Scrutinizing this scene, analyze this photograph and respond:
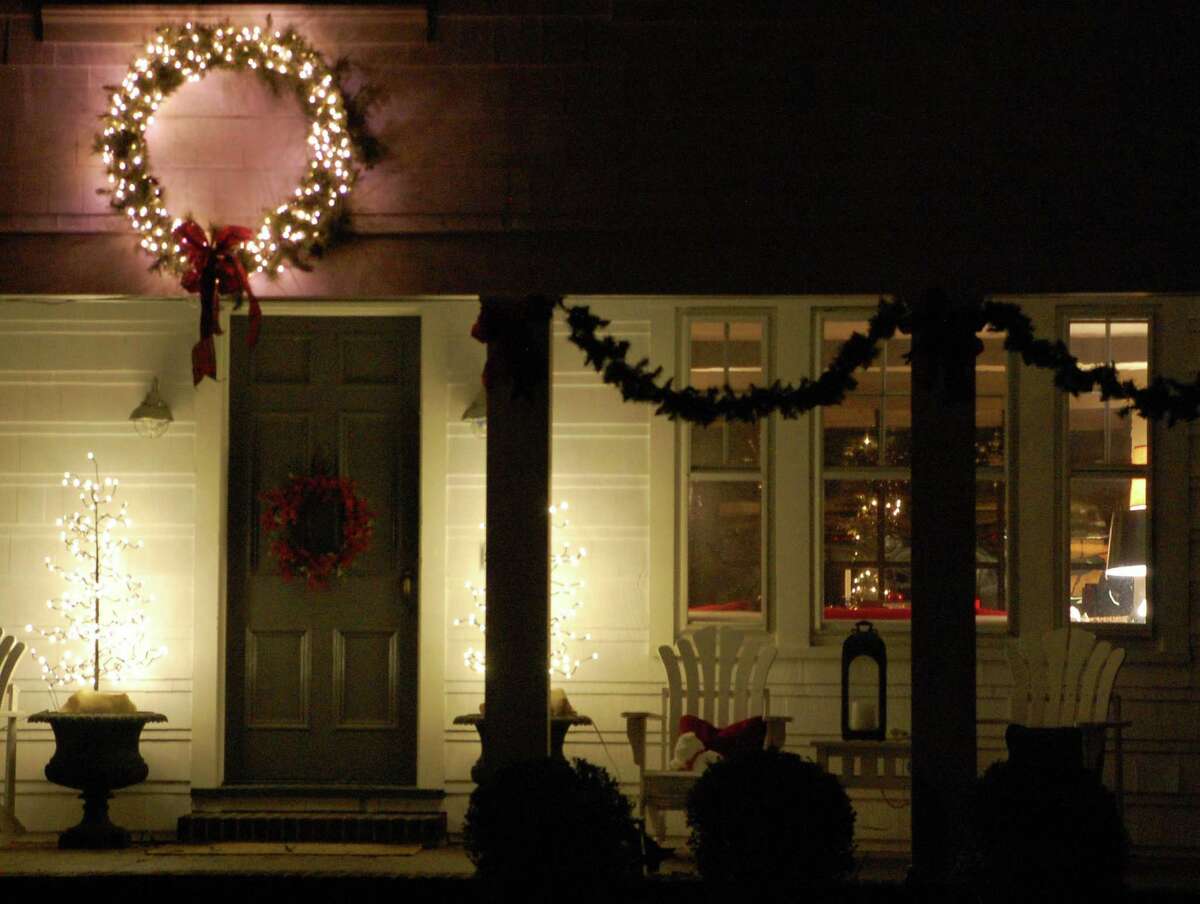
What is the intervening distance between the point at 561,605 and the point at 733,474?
1210 millimetres

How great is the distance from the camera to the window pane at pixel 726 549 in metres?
9.48

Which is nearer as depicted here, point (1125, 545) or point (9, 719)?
point (9, 719)

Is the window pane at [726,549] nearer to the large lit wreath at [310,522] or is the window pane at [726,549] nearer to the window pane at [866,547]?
the window pane at [866,547]

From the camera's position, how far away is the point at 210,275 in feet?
24.3

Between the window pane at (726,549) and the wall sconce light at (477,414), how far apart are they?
122cm

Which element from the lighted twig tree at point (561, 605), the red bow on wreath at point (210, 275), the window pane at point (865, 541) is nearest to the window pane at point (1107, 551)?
the window pane at point (865, 541)

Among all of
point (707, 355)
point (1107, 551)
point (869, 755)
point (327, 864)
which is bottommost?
point (327, 864)

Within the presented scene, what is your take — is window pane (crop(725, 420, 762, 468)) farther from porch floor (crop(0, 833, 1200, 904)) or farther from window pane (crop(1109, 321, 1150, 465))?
porch floor (crop(0, 833, 1200, 904))

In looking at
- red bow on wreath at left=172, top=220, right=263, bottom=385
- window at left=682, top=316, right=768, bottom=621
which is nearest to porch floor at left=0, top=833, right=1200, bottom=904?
window at left=682, top=316, right=768, bottom=621

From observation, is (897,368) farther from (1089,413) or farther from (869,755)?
(869,755)

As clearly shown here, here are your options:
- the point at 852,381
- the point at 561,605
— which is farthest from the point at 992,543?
the point at 852,381

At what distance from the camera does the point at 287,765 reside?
9.37 m

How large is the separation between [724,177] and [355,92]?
1706 millimetres

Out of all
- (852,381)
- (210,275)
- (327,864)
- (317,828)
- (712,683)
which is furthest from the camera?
(712,683)
